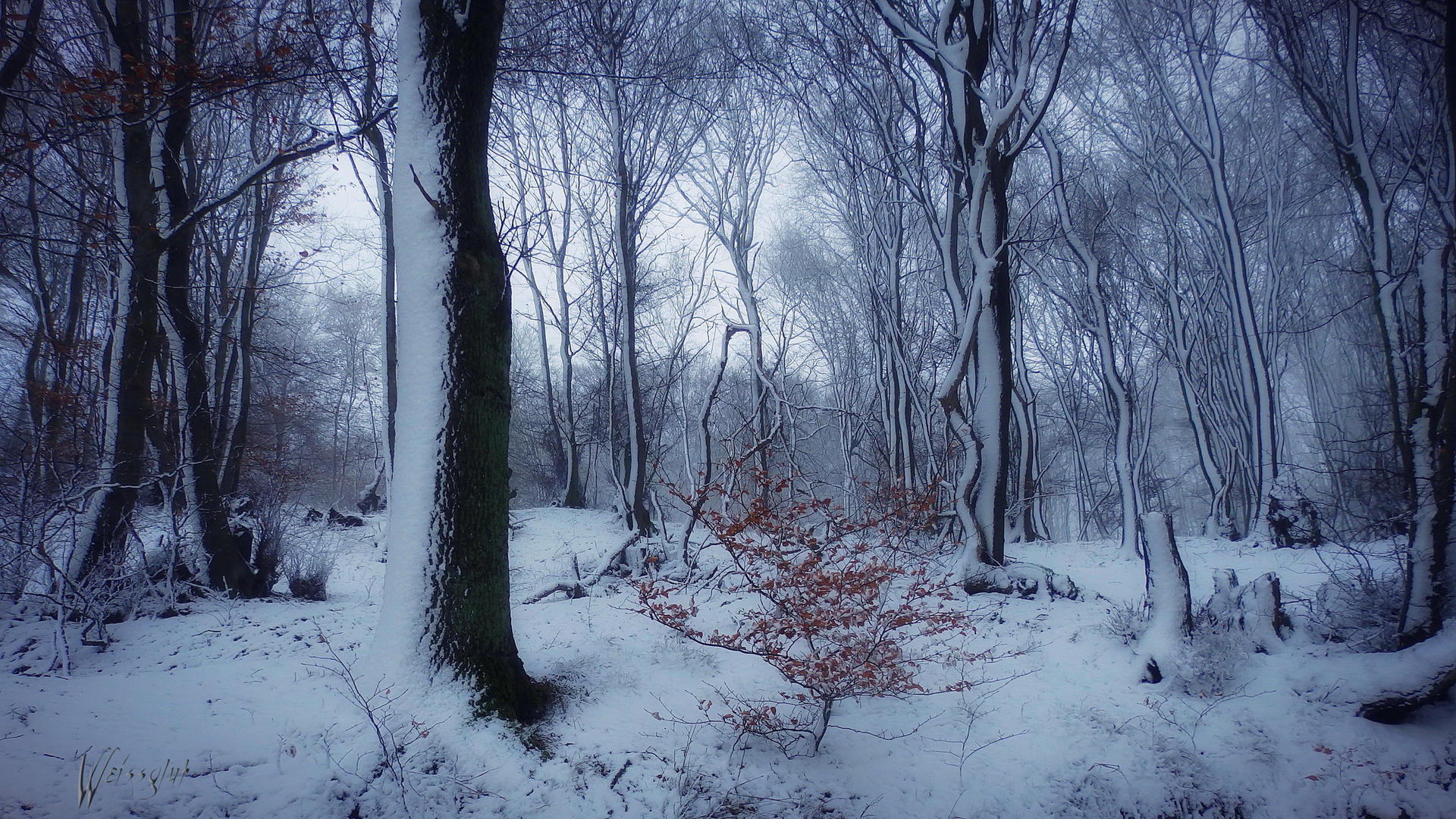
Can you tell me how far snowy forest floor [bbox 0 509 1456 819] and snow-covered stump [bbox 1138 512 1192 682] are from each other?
130mm

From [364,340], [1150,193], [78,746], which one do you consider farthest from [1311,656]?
Result: [364,340]

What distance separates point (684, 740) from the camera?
352 cm

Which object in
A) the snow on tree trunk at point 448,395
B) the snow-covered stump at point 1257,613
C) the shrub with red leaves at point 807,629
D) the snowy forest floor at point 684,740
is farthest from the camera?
the snow-covered stump at point 1257,613

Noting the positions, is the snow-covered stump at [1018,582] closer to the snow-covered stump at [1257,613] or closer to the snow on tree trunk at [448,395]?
the snow-covered stump at [1257,613]

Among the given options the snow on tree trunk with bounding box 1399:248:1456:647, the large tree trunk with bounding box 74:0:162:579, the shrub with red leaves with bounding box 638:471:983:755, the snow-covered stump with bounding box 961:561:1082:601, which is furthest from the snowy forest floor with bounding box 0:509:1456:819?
the large tree trunk with bounding box 74:0:162:579

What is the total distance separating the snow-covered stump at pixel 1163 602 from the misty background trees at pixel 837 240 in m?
1.10

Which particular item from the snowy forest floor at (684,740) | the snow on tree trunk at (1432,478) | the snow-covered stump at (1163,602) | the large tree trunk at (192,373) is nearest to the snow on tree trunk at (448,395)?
the snowy forest floor at (684,740)

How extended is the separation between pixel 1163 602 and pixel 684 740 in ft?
12.0

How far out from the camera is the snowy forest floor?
2.62m

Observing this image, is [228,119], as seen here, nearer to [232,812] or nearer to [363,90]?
[363,90]

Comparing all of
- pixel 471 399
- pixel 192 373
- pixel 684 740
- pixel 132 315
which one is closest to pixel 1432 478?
pixel 684 740

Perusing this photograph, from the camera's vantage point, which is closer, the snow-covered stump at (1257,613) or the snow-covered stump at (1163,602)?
the snow-covered stump at (1163,602)

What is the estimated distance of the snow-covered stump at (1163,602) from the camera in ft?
13.4

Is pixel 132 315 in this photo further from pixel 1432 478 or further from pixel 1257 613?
pixel 1432 478
